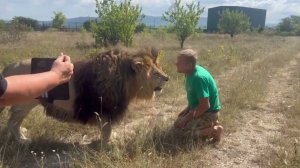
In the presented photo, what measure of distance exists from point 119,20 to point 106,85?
1508 cm

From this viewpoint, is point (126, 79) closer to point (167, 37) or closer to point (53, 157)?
point (53, 157)

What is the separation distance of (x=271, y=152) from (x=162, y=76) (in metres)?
1.86

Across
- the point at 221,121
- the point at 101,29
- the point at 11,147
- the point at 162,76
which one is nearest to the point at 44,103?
the point at 11,147

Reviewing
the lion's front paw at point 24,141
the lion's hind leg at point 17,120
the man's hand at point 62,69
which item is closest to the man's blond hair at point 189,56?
the lion's hind leg at point 17,120

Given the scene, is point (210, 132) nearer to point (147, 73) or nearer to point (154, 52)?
point (147, 73)

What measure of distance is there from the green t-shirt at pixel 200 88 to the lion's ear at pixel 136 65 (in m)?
0.89

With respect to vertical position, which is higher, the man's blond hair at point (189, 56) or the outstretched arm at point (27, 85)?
the outstretched arm at point (27, 85)

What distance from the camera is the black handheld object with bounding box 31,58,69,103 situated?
11.8 feet

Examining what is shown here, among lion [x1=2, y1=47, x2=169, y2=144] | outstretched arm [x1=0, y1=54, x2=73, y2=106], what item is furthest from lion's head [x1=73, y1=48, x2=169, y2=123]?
outstretched arm [x1=0, y1=54, x2=73, y2=106]

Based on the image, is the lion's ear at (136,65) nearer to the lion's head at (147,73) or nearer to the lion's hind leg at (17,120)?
the lion's head at (147,73)

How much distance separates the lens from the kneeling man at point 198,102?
18.2ft

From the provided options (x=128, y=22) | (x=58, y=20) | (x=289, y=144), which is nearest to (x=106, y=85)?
(x=289, y=144)

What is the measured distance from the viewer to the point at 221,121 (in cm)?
673

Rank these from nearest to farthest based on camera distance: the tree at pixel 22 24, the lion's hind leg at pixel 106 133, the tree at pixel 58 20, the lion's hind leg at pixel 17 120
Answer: the lion's hind leg at pixel 106 133 → the lion's hind leg at pixel 17 120 → the tree at pixel 22 24 → the tree at pixel 58 20
